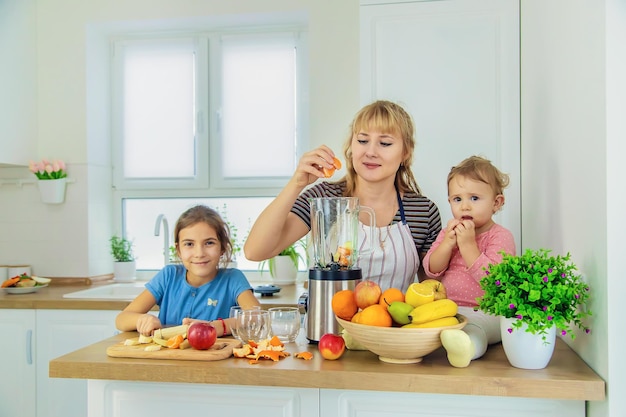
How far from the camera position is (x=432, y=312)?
4.20 ft

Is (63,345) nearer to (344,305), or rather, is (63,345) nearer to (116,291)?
(116,291)

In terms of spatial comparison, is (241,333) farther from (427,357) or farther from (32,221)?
(32,221)

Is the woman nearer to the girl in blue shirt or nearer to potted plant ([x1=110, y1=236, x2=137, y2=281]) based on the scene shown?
the girl in blue shirt

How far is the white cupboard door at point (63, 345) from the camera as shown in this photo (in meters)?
2.80

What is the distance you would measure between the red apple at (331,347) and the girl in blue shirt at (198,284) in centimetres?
63

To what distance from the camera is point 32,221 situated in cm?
338

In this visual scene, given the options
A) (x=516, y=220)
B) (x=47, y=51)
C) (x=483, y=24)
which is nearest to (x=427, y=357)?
(x=516, y=220)

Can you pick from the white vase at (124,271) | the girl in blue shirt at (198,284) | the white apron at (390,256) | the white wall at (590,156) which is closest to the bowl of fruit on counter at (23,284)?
the white vase at (124,271)

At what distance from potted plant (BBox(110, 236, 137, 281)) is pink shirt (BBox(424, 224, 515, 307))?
2.17 metres

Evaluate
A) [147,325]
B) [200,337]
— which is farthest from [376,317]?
[147,325]

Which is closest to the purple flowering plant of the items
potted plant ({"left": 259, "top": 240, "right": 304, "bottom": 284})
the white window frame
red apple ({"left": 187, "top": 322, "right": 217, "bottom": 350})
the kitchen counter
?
red apple ({"left": 187, "top": 322, "right": 217, "bottom": 350})

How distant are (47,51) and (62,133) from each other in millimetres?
458

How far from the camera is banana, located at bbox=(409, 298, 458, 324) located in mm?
1279

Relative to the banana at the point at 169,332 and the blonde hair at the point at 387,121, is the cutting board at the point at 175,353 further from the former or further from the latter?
the blonde hair at the point at 387,121
